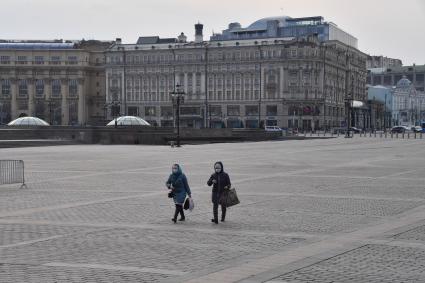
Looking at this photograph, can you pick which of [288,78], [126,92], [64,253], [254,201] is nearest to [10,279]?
[64,253]

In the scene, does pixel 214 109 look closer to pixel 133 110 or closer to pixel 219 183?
pixel 133 110

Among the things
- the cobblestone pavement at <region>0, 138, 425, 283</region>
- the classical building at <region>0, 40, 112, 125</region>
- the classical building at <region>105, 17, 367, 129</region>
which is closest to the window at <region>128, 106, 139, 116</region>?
the classical building at <region>105, 17, 367, 129</region>

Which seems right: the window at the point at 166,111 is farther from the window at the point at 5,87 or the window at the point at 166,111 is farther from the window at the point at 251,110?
the window at the point at 5,87

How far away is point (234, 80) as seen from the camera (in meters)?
138

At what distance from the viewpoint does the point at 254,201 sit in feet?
64.7

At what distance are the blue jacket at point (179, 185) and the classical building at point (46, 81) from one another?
133 meters

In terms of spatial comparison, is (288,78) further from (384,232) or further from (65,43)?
(384,232)

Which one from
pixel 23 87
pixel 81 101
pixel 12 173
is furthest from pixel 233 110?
pixel 12 173

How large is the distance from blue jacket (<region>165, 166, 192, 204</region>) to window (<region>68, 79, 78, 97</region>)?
137m

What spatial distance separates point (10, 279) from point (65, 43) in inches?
5751

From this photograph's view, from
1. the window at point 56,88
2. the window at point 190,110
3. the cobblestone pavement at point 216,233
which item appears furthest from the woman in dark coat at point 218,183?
the window at point 56,88

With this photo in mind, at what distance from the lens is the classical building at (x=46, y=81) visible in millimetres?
148000

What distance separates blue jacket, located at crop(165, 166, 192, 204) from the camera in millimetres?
15688

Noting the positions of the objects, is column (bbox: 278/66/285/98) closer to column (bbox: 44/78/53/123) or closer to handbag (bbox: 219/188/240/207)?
column (bbox: 44/78/53/123)
